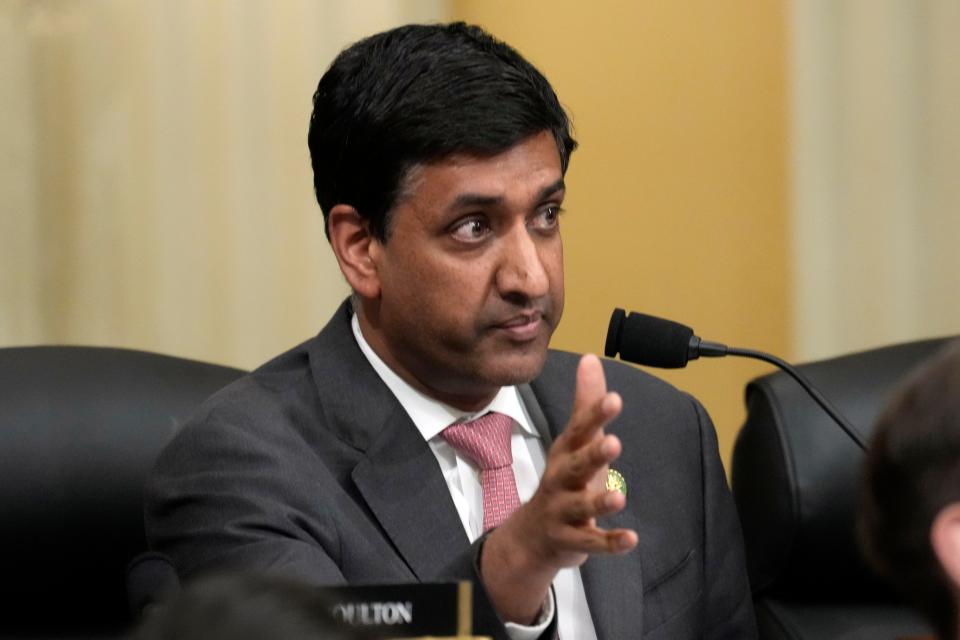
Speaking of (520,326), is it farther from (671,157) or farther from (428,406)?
(671,157)

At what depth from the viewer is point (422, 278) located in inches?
82.5

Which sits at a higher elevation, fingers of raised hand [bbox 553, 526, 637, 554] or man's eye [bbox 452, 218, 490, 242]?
man's eye [bbox 452, 218, 490, 242]

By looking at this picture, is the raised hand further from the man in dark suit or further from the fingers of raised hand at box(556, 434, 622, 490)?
the man in dark suit

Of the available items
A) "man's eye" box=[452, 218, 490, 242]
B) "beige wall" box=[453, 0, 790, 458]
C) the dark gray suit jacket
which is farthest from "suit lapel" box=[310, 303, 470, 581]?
"beige wall" box=[453, 0, 790, 458]

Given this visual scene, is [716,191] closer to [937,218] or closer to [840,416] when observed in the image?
[937,218]

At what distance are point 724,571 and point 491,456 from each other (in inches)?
16.3

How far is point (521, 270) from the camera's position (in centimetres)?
204

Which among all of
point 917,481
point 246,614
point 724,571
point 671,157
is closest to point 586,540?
point 917,481

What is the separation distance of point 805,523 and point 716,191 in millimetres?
1089

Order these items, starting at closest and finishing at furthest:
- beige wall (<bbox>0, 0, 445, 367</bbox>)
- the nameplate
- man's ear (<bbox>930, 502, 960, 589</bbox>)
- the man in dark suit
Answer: man's ear (<bbox>930, 502, 960, 589</bbox>)
the nameplate
the man in dark suit
beige wall (<bbox>0, 0, 445, 367</bbox>)

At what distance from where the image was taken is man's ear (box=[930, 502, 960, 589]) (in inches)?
45.6

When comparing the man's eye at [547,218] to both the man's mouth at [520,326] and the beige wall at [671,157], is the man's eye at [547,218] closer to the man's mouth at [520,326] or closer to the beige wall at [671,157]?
the man's mouth at [520,326]

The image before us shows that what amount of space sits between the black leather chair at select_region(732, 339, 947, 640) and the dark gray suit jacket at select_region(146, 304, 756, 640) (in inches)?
3.6

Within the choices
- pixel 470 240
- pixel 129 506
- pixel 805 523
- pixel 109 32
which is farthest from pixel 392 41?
pixel 109 32
